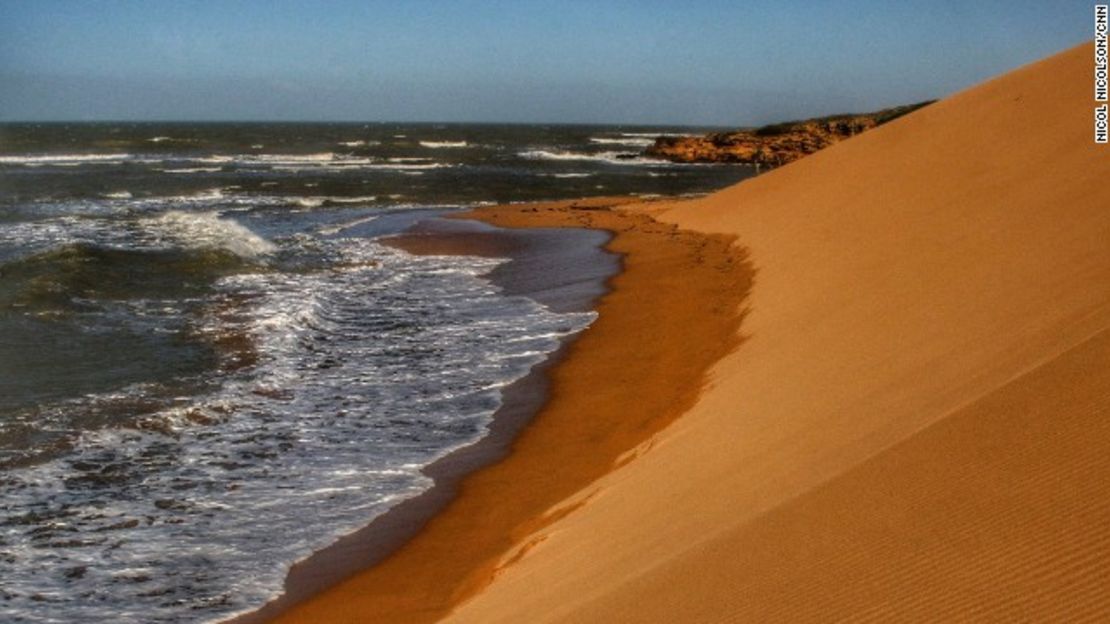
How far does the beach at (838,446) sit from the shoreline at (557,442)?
0.10 feet

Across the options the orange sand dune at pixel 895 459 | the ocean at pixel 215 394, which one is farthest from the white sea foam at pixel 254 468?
the orange sand dune at pixel 895 459

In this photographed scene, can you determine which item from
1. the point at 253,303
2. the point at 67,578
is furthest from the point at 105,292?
the point at 67,578

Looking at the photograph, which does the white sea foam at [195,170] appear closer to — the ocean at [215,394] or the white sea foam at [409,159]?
the white sea foam at [409,159]

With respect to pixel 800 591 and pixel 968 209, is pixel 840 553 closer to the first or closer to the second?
pixel 800 591

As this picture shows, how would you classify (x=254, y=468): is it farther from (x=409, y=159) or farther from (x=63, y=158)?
(x=63, y=158)

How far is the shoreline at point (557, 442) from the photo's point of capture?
6.50 metres

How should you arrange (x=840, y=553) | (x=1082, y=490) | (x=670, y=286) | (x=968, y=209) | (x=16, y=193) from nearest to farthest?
(x=1082, y=490)
(x=840, y=553)
(x=968, y=209)
(x=670, y=286)
(x=16, y=193)

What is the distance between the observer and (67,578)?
664 centimetres

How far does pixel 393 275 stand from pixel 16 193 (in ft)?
85.3

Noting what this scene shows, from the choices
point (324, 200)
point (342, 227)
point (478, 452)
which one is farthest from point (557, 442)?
point (324, 200)

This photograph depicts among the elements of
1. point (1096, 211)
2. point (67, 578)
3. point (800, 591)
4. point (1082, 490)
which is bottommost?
point (67, 578)

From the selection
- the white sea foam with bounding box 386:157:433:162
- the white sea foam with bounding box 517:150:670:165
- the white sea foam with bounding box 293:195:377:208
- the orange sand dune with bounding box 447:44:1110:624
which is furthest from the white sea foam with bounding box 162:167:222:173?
the orange sand dune with bounding box 447:44:1110:624

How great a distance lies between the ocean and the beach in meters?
0.84

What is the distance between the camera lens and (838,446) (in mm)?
6031
